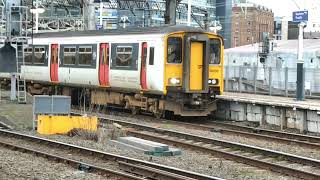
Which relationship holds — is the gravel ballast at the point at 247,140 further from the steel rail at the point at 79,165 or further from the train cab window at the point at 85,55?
the steel rail at the point at 79,165

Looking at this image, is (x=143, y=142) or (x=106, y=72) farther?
(x=106, y=72)

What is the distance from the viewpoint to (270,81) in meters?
26.9

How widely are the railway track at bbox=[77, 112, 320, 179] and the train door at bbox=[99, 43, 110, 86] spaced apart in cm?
→ 542

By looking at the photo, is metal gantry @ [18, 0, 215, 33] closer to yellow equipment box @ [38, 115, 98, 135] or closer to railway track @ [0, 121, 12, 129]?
railway track @ [0, 121, 12, 129]

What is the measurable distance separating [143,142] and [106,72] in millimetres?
8702

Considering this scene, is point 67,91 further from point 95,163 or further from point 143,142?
point 95,163

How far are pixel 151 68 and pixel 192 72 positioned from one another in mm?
1404

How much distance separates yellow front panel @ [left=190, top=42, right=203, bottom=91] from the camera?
66.1 feet

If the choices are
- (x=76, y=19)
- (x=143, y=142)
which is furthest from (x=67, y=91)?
(x=76, y=19)

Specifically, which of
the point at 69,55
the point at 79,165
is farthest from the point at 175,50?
the point at 79,165

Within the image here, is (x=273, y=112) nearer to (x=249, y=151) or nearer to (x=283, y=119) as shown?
(x=283, y=119)

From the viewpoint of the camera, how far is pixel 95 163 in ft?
39.5

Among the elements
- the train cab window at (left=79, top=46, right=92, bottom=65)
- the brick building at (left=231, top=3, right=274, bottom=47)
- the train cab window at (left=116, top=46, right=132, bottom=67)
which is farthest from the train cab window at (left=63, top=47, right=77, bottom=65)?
the brick building at (left=231, top=3, right=274, bottom=47)

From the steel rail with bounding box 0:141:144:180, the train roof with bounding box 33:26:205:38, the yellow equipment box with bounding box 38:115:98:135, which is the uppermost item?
the train roof with bounding box 33:26:205:38
